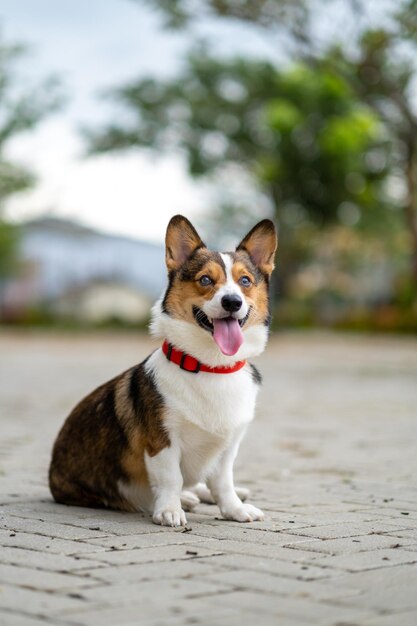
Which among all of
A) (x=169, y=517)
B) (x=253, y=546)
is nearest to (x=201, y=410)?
(x=169, y=517)

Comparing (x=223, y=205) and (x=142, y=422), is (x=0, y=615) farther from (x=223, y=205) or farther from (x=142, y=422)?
(x=223, y=205)

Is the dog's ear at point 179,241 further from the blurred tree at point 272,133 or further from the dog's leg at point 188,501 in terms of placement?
the blurred tree at point 272,133

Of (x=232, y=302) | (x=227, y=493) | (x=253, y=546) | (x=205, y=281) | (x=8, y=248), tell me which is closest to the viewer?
(x=253, y=546)

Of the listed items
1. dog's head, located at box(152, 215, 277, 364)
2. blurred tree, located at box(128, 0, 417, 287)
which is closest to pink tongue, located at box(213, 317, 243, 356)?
dog's head, located at box(152, 215, 277, 364)

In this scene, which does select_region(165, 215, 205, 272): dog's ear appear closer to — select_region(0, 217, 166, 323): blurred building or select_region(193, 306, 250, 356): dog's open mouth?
select_region(193, 306, 250, 356): dog's open mouth

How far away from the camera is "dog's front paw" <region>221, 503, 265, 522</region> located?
456 cm

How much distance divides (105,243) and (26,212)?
6.10 m

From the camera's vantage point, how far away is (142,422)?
460cm

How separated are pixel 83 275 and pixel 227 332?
36959mm

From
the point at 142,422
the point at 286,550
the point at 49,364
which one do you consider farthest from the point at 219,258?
the point at 49,364

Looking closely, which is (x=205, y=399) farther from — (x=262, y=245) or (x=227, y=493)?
(x=262, y=245)

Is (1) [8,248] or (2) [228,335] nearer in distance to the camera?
(2) [228,335]

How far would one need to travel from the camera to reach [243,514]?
15.0 ft

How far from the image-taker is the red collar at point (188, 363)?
4.56 m
